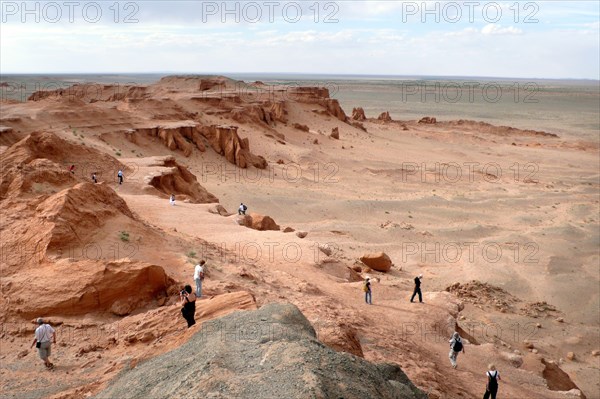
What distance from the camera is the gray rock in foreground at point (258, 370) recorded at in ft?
13.5

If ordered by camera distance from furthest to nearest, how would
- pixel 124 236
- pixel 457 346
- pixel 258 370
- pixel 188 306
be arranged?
pixel 124 236 < pixel 457 346 < pixel 188 306 < pixel 258 370

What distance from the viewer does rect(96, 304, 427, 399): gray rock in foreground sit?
13.5 feet

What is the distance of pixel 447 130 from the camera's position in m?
59.4

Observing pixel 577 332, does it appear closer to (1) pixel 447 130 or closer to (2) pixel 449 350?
(2) pixel 449 350

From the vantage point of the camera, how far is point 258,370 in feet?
14.6

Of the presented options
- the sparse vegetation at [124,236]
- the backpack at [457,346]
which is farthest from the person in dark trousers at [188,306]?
the backpack at [457,346]

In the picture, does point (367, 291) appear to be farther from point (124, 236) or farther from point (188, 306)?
point (124, 236)

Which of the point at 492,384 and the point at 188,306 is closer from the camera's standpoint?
the point at 188,306

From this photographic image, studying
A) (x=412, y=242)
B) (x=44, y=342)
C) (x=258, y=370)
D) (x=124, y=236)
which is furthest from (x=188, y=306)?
(x=412, y=242)

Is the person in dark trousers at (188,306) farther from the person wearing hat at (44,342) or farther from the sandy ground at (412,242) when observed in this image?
the person wearing hat at (44,342)

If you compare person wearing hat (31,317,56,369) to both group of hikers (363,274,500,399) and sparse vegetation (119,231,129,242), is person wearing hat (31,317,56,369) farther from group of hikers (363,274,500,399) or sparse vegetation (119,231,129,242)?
group of hikers (363,274,500,399)

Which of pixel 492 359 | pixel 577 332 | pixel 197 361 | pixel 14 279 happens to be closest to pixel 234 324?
pixel 197 361

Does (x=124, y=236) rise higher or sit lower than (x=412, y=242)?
higher

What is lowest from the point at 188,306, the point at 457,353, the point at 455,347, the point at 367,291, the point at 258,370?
the point at 457,353
